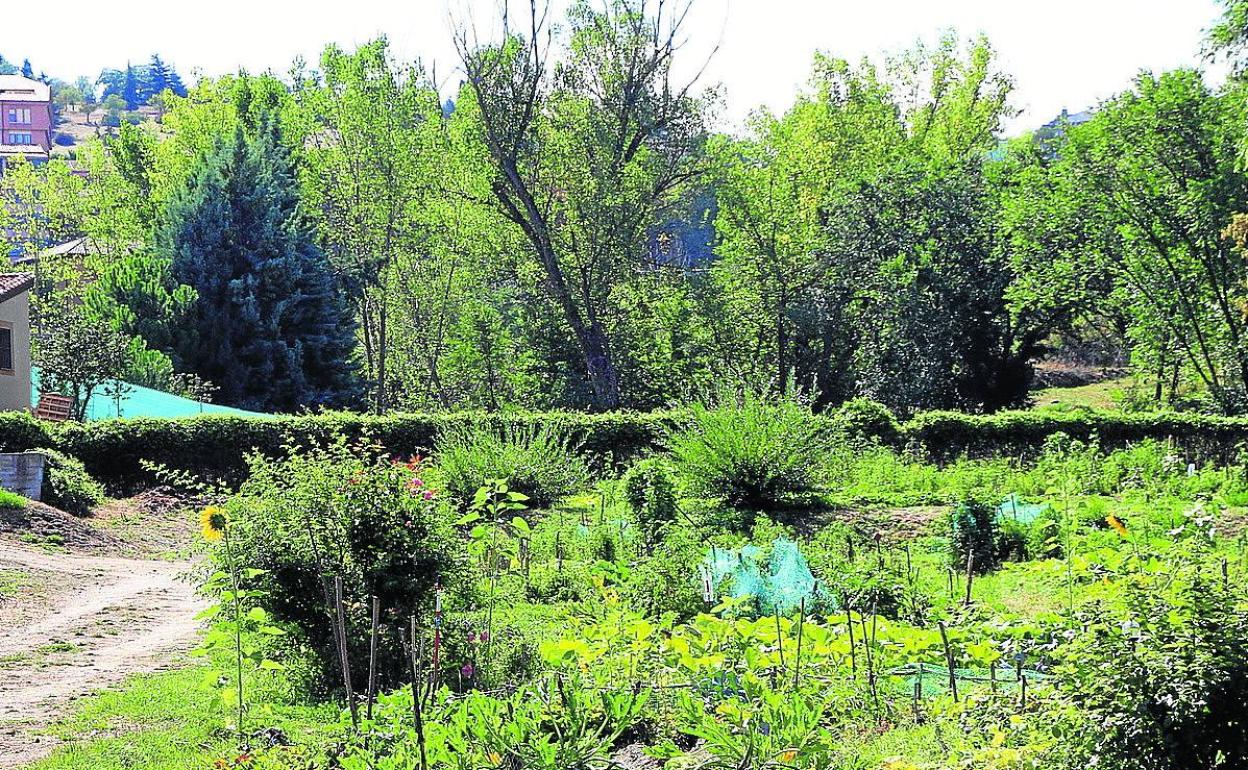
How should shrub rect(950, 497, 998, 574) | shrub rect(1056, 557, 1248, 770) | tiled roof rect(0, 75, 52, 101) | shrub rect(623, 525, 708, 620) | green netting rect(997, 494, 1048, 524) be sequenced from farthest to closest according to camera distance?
tiled roof rect(0, 75, 52, 101), green netting rect(997, 494, 1048, 524), shrub rect(950, 497, 998, 574), shrub rect(623, 525, 708, 620), shrub rect(1056, 557, 1248, 770)

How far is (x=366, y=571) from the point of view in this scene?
261 inches

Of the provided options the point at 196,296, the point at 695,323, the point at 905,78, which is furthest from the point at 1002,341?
the point at 196,296

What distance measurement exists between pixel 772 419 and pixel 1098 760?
35.4 ft

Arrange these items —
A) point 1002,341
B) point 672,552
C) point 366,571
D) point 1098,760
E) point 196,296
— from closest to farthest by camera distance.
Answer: point 1098,760 < point 366,571 < point 672,552 < point 1002,341 < point 196,296

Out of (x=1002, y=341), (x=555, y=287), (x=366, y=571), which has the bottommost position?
(x=366, y=571)

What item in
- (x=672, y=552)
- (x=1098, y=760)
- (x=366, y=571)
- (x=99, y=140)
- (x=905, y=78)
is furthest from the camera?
(x=99, y=140)

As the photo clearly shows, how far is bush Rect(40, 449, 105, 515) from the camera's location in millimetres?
17469

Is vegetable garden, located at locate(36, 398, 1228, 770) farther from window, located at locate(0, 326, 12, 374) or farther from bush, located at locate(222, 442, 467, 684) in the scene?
window, located at locate(0, 326, 12, 374)

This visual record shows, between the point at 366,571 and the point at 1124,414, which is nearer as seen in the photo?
the point at 366,571

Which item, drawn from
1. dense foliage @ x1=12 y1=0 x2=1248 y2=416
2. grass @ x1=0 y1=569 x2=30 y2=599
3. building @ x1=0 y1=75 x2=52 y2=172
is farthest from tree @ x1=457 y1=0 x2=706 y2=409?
building @ x1=0 y1=75 x2=52 y2=172

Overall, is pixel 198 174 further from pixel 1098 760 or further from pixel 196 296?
pixel 1098 760

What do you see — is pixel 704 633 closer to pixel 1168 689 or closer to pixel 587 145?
pixel 1168 689

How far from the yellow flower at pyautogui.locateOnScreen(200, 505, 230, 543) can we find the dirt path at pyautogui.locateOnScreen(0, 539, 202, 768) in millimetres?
1304

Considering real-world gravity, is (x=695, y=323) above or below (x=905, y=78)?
below
